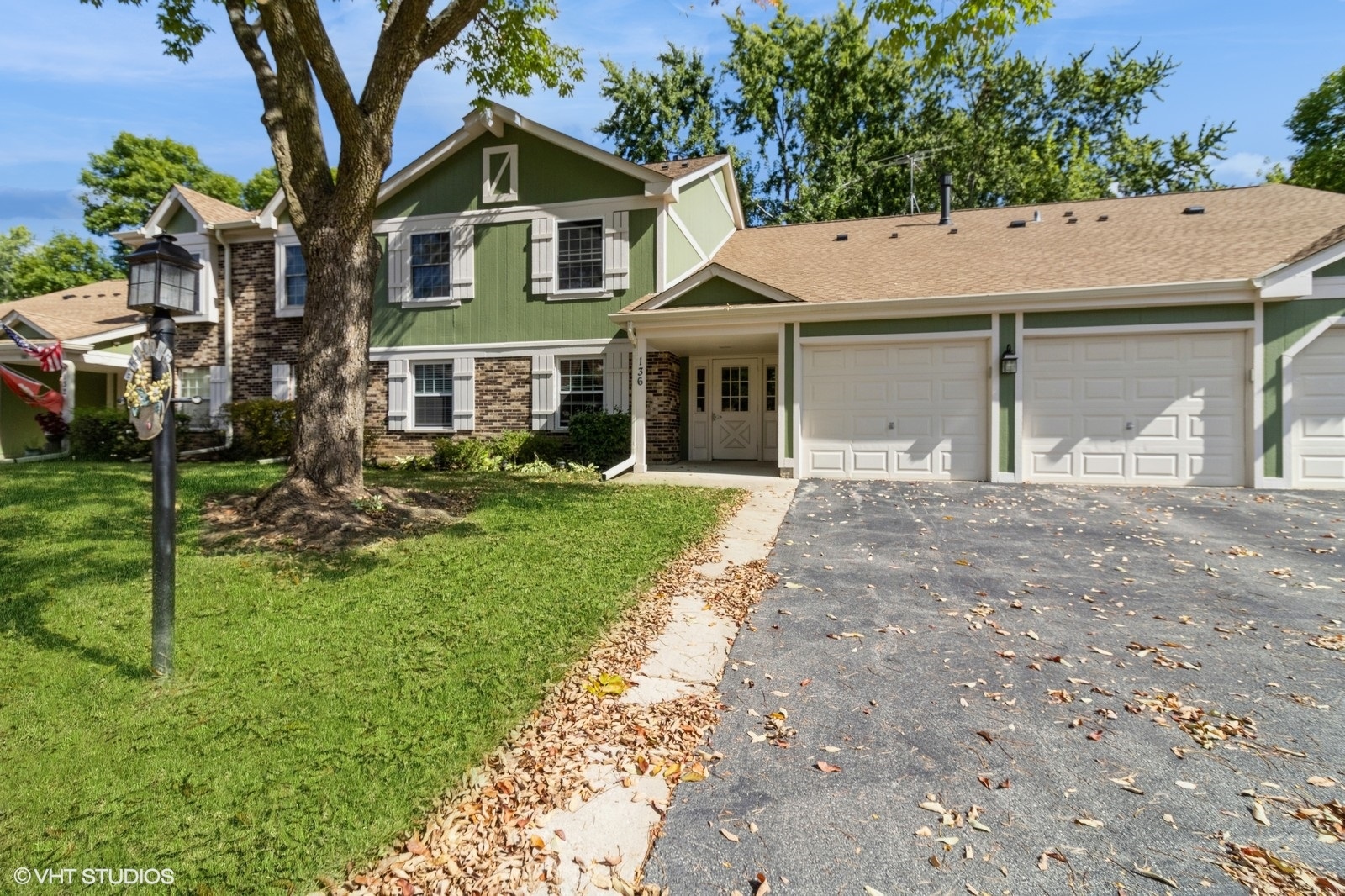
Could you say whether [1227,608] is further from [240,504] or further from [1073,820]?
[240,504]

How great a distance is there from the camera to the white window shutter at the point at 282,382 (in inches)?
571

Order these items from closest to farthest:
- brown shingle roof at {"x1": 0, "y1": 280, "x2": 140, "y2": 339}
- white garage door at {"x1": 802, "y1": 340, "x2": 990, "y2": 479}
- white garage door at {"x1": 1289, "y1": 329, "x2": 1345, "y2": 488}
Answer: white garage door at {"x1": 1289, "y1": 329, "x2": 1345, "y2": 488} → white garage door at {"x1": 802, "y1": 340, "x2": 990, "y2": 479} → brown shingle roof at {"x1": 0, "y1": 280, "x2": 140, "y2": 339}

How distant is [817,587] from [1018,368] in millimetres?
6846

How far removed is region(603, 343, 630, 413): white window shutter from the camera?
41.5ft

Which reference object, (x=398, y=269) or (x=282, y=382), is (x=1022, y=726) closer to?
(x=398, y=269)

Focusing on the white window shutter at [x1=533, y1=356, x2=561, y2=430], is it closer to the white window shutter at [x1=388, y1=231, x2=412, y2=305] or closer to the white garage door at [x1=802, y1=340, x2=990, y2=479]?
the white window shutter at [x1=388, y1=231, x2=412, y2=305]

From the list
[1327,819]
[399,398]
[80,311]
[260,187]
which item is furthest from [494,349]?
[260,187]

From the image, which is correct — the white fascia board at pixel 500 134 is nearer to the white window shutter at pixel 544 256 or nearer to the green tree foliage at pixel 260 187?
the white window shutter at pixel 544 256

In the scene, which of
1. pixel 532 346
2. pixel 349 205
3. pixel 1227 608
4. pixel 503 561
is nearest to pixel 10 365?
pixel 532 346

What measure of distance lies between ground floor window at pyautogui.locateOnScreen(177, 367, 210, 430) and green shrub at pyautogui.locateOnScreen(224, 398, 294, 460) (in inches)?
56.8

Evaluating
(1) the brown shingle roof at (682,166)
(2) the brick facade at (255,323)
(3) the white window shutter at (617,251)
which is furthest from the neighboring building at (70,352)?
(1) the brown shingle roof at (682,166)

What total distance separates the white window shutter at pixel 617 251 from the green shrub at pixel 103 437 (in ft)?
31.2

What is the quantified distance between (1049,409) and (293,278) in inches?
607

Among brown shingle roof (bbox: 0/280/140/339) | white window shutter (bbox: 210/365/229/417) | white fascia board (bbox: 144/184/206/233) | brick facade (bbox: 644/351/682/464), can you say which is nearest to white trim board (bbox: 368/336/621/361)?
brick facade (bbox: 644/351/682/464)
